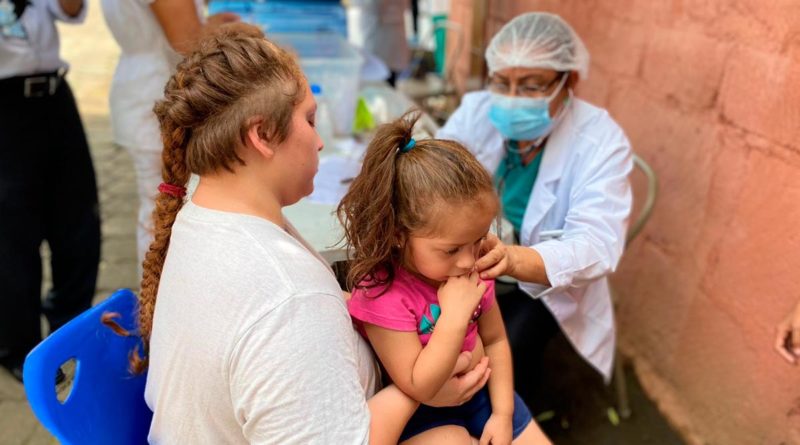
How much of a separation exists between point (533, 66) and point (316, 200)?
81cm

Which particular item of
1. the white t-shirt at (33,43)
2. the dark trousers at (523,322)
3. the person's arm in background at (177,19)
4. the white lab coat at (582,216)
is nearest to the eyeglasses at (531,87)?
the white lab coat at (582,216)

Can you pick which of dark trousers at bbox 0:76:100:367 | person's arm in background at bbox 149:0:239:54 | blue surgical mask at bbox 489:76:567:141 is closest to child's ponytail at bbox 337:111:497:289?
blue surgical mask at bbox 489:76:567:141

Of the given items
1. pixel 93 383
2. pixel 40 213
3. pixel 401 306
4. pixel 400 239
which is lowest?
pixel 40 213

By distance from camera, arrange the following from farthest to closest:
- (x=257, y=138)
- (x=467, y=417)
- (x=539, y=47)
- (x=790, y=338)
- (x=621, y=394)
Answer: (x=621, y=394) < (x=539, y=47) < (x=790, y=338) < (x=467, y=417) < (x=257, y=138)

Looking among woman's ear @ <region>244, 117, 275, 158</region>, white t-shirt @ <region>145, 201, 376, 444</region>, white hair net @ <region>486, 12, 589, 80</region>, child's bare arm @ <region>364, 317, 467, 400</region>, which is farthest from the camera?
white hair net @ <region>486, 12, 589, 80</region>

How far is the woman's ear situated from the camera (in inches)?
37.1

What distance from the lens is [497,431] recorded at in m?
1.25

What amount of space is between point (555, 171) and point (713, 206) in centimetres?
71

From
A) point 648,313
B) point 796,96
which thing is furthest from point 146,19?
point 648,313

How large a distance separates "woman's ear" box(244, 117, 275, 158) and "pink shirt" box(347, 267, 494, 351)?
373mm

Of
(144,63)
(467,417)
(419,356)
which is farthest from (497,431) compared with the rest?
(144,63)

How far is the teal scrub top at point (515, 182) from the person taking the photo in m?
1.96

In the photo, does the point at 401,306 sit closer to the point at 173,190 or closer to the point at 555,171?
the point at 173,190

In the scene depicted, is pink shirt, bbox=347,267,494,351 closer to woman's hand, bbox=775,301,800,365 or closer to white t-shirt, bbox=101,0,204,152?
woman's hand, bbox=775,301,800,365
